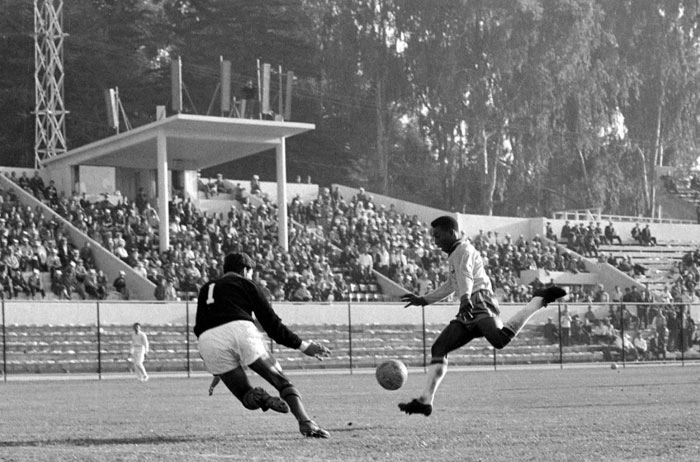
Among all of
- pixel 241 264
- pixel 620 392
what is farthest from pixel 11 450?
pixel 620 392

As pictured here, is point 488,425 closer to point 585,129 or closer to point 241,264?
point 241,264

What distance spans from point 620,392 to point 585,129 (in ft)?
176

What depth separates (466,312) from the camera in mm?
13852

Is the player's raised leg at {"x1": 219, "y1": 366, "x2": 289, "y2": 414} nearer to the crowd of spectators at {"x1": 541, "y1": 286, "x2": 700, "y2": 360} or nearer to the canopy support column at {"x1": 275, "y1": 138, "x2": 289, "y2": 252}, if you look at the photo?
the crowd of spectators at {"x1": 541, "y1": 286, "x2": 700, "y2": 360}

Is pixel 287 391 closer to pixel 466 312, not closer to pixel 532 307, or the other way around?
pixel 466 312

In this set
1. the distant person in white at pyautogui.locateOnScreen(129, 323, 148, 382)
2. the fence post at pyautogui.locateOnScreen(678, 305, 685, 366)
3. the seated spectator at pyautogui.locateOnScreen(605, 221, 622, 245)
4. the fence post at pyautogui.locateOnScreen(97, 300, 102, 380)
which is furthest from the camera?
the seated spectator at pyautogui.locateOnScreen(605, 221, 622, 245)

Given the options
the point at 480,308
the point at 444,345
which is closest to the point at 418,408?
the point at 444,345

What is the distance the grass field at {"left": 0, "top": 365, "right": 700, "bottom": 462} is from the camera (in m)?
11.6

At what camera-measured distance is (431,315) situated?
1662 inches

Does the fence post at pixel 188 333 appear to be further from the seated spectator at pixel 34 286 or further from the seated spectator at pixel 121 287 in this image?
the seated spectator at pixel 34 286

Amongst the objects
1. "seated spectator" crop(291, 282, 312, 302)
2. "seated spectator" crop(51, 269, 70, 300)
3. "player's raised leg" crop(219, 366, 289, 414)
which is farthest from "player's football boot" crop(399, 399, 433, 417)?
"seated spectator" crop(291, 282, 312, 302)

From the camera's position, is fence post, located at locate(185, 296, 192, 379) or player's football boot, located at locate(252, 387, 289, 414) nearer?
player's football boot, located at locate(252, 387, 289, 414)

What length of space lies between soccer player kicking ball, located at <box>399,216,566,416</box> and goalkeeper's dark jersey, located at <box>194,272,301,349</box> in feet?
5.78

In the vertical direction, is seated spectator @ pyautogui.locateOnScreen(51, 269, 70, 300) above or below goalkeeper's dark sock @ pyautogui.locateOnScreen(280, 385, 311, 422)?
above
